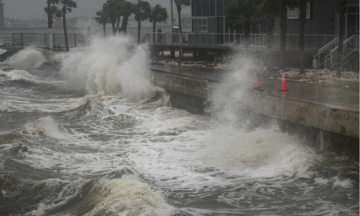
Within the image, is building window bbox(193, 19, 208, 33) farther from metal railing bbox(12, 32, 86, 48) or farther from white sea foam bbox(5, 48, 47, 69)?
metal railing bbox(12, 32, 86, 48)

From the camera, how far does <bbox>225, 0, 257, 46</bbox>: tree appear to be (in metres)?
26.0

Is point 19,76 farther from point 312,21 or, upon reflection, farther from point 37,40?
point 37,40

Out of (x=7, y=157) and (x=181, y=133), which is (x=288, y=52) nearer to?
(x=181, y=133)

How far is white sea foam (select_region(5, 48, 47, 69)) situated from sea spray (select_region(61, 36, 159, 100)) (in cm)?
987

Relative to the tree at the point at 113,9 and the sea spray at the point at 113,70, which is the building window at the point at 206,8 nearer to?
the sea spray at the point at 113,70

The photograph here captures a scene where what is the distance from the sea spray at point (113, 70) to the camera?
25.1m

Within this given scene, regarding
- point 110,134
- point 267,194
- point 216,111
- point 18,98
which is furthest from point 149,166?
point 18,98

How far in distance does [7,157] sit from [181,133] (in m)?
4.92

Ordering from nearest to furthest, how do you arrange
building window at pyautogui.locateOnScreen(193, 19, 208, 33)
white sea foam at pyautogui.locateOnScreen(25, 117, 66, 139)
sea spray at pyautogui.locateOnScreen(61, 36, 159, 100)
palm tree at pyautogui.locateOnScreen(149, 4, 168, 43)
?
1. white sea foam at pyautogui.locateOnScreen(25, 117, 66, 139)
2. sea spray at pyautogui.locateOnScreen(61, 36, 159, 100)
3. building window at pyautogui.locateOnScreen(193, 19, 208, 33)
4. palm tree at pyautogui.locateOnScreen(149, 4, 168, 43)

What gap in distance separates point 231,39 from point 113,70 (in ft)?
20.8

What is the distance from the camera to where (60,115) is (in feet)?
67.1

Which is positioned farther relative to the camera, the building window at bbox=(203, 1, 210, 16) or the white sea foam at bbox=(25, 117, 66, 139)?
the building window at bbox=(203, 1, 210, 16)

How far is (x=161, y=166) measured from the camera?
12.6 m

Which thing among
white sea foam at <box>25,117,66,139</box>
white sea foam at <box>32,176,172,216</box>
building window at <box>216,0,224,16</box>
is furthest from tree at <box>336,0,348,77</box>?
building window at <box>216,0,224,16</box>
